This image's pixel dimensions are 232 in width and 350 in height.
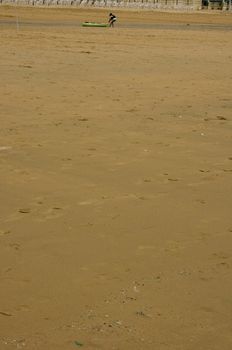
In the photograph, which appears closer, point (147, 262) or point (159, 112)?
point (147, 262)

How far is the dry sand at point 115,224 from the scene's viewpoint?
148 inches

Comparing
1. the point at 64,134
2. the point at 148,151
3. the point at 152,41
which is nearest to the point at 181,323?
the point at 148,151

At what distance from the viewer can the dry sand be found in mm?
3756

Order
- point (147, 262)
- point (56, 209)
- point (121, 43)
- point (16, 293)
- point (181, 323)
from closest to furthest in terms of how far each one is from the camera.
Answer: point (181, 323) → point (16, 293) → point (147, 262) → point (56, 209) → point (121, 43)

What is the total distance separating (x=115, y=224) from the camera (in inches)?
212

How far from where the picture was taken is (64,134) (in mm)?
8852

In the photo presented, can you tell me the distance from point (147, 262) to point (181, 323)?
35.3 inches

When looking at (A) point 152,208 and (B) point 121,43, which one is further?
(B) point 121,43

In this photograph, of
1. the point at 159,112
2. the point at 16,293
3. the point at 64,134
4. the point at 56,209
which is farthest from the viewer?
the point at 159,112

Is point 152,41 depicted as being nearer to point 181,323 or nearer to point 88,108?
point 88,108

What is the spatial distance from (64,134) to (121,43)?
62.0 feet

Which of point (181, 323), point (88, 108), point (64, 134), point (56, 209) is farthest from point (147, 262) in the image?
point (88, 108)

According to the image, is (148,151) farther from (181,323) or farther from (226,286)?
(181,323)

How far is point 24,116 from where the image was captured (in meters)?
10.2
